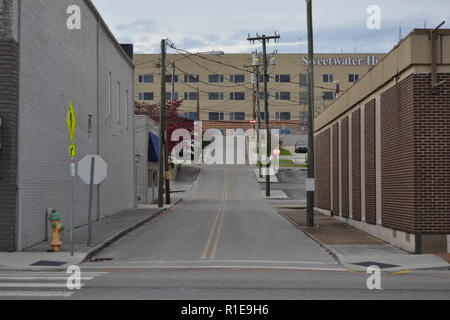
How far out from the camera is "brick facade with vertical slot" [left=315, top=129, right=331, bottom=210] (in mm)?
37438

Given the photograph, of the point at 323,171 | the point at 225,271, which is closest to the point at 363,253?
the point at 225,271

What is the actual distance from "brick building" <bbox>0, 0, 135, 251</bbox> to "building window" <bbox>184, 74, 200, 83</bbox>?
65555mm

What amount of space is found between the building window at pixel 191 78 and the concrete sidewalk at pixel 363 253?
73101 millimetres

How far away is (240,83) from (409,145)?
3221 inches

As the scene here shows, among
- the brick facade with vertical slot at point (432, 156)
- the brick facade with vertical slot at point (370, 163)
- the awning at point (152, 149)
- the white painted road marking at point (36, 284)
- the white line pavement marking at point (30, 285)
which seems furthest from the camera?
the awning at point (152, 149)

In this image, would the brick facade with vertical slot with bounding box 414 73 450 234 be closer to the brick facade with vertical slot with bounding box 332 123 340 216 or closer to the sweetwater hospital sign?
the brick facade with vertical slot with bounding box 332 123 340 216

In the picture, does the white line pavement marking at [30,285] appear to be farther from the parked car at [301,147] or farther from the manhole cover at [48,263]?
the parked car at [301,147]

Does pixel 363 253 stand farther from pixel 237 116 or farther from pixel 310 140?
pixel 237 116

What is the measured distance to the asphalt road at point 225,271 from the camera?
12289 mm

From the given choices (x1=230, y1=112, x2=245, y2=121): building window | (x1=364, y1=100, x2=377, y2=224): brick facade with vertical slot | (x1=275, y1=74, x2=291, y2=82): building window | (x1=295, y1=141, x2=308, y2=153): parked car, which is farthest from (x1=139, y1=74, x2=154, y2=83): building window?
(x1=364, y1=100, x2=377, y2=224): brick facade with vertical slot

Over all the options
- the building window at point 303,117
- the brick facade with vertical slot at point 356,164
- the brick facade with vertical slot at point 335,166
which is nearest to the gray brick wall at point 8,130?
the brick facade with vertical slot at point 356,164
